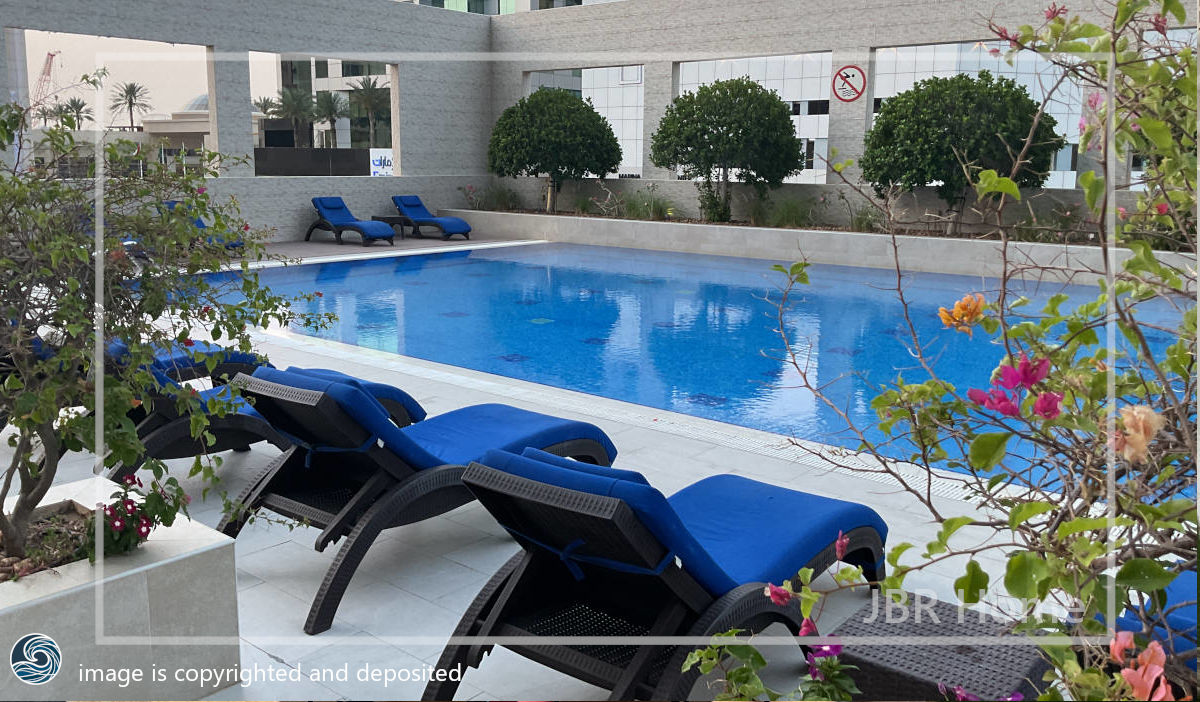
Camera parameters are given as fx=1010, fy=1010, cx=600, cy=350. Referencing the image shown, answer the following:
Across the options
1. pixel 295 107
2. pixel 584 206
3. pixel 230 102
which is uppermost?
pixel 295 107

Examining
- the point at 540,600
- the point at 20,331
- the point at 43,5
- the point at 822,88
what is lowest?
the point at 540,600

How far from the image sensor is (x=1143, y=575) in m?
1.34

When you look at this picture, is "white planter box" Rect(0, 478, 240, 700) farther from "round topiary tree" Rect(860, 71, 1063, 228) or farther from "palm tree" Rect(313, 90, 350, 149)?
"palm tree" Rect(313, 90, 350, 149)

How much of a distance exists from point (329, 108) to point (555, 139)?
104 ft

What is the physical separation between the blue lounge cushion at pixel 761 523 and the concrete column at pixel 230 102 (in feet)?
49.0

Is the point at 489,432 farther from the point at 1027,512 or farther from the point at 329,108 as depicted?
the point at 329,108

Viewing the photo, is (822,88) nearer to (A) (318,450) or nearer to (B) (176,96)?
(B) (176,96)

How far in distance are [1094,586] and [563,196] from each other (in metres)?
20.1

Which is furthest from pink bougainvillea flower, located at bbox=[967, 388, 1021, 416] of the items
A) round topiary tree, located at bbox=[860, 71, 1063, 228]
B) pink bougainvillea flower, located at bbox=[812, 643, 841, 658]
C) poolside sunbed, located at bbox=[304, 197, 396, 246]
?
poolside sunbed, located at bbox=[304, 197, 396, 246]

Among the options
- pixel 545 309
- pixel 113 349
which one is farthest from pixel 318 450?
pixel 545 309

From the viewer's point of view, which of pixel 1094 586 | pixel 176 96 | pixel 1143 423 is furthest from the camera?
→ pixel 176 96

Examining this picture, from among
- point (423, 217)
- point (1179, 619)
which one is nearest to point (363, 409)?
point (1179, 619)

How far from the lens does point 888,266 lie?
15328 mm

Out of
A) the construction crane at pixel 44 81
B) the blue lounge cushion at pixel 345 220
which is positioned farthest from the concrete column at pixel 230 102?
the construction crane at pixel 44 81
